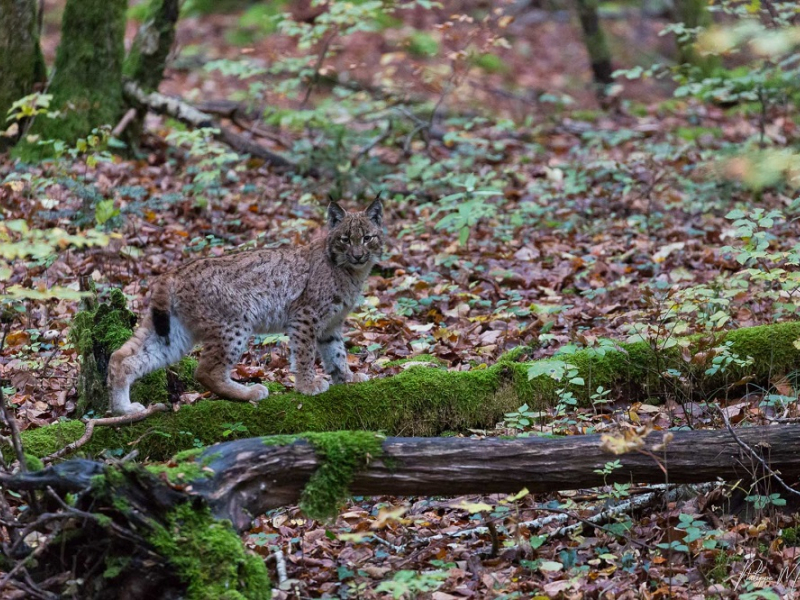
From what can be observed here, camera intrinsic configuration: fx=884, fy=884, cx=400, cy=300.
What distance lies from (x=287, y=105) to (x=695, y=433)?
1346cm

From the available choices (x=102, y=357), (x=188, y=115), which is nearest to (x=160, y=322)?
(x=102, y=357)

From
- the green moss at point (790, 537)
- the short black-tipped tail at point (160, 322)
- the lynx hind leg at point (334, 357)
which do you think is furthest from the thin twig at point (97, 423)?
the green moss at point (790, 537)

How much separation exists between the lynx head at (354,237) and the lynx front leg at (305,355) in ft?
1.92

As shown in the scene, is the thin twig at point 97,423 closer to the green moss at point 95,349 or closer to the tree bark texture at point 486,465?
the green moss at point 95,349

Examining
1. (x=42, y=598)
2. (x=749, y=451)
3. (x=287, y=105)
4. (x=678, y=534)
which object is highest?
(x=42, y=598)

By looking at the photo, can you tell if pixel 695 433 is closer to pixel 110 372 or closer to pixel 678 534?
pixel 678 534

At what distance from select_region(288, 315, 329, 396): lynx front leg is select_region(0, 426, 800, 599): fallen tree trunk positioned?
5.55 feet

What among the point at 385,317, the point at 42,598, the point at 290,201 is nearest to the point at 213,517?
the point at 42,598

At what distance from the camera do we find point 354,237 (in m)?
7.01

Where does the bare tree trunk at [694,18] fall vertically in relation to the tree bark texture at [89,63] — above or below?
below

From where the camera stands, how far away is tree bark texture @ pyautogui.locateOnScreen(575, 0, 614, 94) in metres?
16.0

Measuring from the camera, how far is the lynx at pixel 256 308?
629cm

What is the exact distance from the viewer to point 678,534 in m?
5.02

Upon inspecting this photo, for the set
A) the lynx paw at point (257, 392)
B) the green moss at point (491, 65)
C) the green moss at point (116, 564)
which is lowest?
the green moss at point (491, 65)
